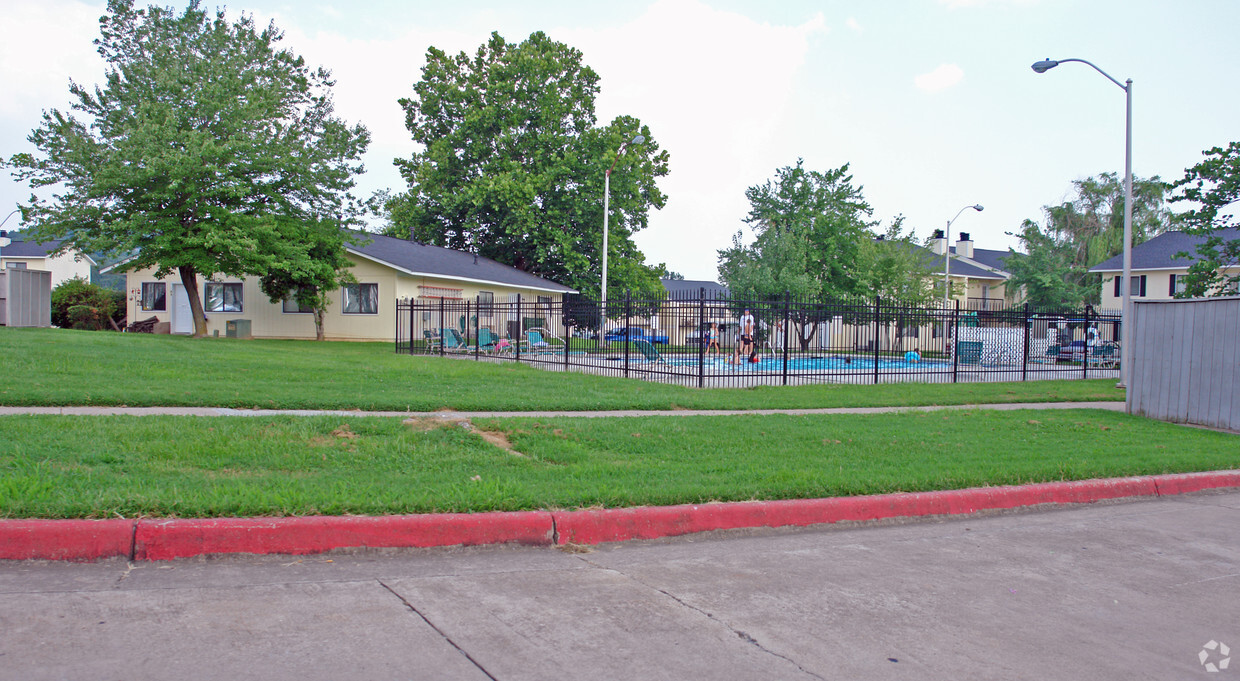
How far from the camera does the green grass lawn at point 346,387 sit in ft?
37.4

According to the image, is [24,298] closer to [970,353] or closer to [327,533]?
[327,533]

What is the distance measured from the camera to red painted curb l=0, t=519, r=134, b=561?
5.04 m

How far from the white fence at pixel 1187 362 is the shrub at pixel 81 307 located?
35970mm

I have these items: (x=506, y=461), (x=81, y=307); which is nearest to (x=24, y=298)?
(x=81, y=307)

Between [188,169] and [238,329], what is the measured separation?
9.52 metres

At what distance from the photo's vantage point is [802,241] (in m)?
41.8

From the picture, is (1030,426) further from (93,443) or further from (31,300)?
(31,300)

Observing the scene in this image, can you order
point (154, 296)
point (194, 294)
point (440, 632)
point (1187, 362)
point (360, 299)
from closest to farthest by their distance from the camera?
point (440, 632)
point (1187, 362)
point (194, 294)
point (360, 299)
point (154, 296)

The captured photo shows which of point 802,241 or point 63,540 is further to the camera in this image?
point 802,241

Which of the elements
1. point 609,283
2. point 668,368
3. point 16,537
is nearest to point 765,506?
point 16,537

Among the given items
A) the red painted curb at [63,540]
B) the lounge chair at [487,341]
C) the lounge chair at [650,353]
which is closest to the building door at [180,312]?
the lounge chair at [487,341]

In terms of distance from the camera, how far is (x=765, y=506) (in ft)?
21.8

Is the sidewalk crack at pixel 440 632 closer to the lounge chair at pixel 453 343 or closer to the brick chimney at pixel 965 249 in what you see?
the lounge chair at pixel 453 343

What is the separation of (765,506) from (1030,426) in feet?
23.7
